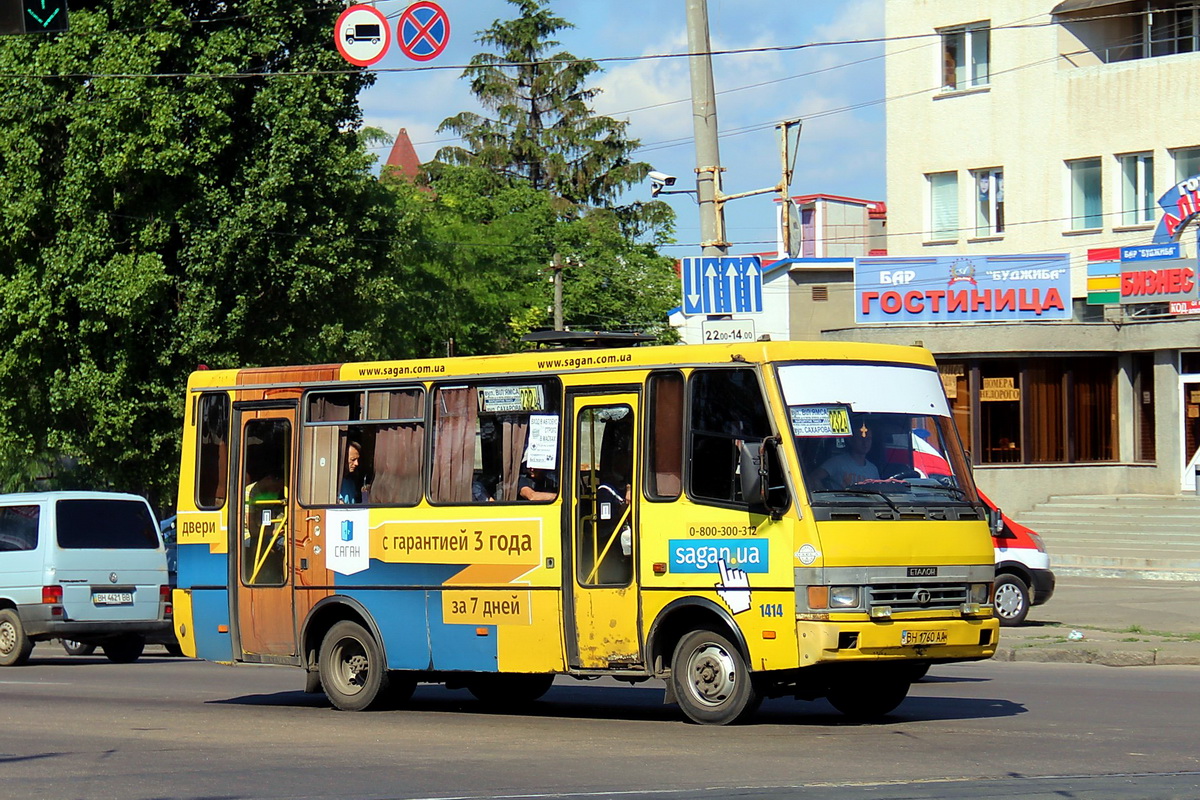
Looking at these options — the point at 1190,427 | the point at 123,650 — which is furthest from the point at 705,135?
the point at 1190,427

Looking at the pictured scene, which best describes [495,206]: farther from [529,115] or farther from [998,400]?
[998,400]

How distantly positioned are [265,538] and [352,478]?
1.09 m

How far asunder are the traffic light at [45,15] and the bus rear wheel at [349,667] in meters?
5.50

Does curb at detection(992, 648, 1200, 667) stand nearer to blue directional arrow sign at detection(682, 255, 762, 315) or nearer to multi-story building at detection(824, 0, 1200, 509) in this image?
blue directional arrow sign at detection(682, 255, 762, 315)

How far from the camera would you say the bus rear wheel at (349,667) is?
1420 cm

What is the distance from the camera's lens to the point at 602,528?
12797 millimetres

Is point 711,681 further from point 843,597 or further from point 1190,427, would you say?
point 1190,427

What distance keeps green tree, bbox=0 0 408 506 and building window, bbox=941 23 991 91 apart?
19210 mm

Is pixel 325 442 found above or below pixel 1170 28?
below

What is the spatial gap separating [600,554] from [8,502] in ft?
37.9

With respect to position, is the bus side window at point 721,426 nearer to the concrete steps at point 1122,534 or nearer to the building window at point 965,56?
the concrete steps at point 1122,534

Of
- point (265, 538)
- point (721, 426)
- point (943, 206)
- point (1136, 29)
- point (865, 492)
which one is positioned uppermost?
point (1136, 29)

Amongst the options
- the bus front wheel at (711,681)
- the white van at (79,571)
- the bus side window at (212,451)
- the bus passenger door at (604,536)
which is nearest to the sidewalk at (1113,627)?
the bus front wheel at (711,681)

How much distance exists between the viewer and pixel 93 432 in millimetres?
28453
